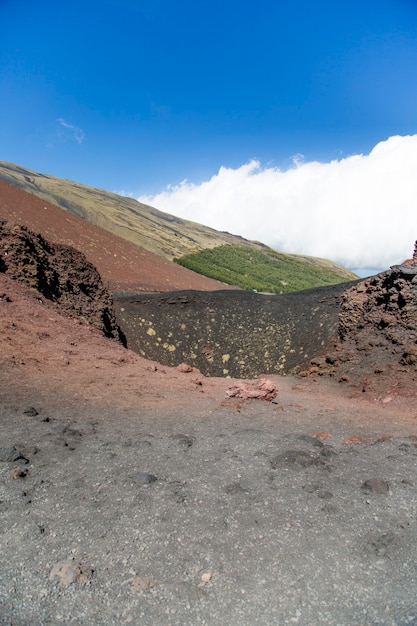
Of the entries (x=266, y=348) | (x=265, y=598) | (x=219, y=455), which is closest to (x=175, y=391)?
(x=219, y=455)

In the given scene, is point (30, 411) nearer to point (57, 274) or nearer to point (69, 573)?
point (69, 573)

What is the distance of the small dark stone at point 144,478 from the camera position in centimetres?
497

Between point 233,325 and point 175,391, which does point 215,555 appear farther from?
point 233,325

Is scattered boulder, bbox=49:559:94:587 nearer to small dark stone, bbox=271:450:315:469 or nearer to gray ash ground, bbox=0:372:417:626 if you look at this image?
gray ash ground, bbox=0:372:417:626

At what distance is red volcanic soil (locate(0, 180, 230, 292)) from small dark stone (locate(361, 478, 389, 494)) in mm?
33178

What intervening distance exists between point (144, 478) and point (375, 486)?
10.6 ft

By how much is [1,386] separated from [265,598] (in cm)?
656

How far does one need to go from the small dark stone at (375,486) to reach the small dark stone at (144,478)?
2.95 m

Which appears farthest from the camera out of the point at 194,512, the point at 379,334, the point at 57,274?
the point at 57,274

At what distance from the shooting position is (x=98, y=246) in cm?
4697

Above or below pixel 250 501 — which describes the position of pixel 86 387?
Result: below

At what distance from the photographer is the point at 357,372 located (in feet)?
42.1

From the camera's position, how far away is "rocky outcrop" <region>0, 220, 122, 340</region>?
1288 cm

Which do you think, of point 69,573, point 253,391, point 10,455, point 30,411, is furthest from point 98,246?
point 69,573
